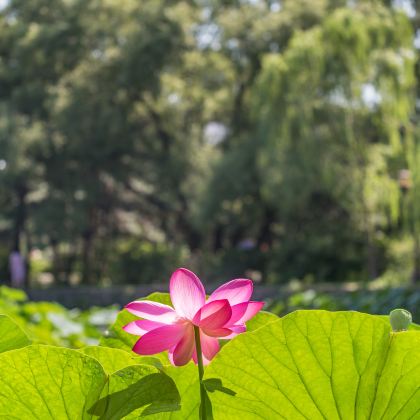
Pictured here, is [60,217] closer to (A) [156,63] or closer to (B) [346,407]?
(A) [156,63]

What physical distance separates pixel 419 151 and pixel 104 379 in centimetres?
1007

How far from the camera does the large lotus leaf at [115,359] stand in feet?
2.37

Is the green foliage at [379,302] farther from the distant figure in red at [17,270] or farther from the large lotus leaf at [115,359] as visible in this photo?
the distant figure in red at [17,270]

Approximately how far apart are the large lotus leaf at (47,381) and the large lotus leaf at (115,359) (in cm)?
6

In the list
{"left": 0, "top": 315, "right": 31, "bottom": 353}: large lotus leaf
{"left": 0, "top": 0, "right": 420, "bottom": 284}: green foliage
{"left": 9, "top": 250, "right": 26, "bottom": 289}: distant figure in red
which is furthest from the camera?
{"left": 9, "top": 250, "right": 26, "bottom": 289}: distant figure in red

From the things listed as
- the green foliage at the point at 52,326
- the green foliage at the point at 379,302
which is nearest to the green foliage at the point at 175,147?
the green foliage at the point at 379,302

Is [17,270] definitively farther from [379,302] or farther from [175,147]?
[379,302]

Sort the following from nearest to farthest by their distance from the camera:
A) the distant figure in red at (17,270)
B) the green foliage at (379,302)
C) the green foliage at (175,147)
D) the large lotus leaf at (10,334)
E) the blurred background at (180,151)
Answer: the large lotus leaf at (10,334), the green foliage at (379,302), the blurred background at (180,151), the green foliage at (175,147), the distant figure in red at (17,270)

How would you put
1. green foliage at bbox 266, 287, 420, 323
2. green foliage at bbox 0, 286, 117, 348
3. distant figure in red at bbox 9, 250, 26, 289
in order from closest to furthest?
green foliage at bbox 0, 286, 117, 348 → green foliage at bbox 266, 287, 420, 323 → distant figure in red at bbox 9, 250, 26, 289

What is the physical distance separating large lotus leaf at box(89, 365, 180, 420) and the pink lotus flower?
0.09 feet

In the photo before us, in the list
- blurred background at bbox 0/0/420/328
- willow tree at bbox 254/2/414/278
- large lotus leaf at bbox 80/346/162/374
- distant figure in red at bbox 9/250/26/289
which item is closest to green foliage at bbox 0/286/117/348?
large lotus leaf at bbox 80/346/162/374

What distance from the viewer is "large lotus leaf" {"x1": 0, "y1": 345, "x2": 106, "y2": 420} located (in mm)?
654

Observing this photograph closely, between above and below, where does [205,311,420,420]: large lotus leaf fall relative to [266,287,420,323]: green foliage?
above

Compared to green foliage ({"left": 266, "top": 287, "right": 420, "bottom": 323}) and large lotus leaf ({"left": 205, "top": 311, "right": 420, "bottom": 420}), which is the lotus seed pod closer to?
large lotus leaf ({"left": 205, "top": 311, "right": 420, "bottom": 420})
